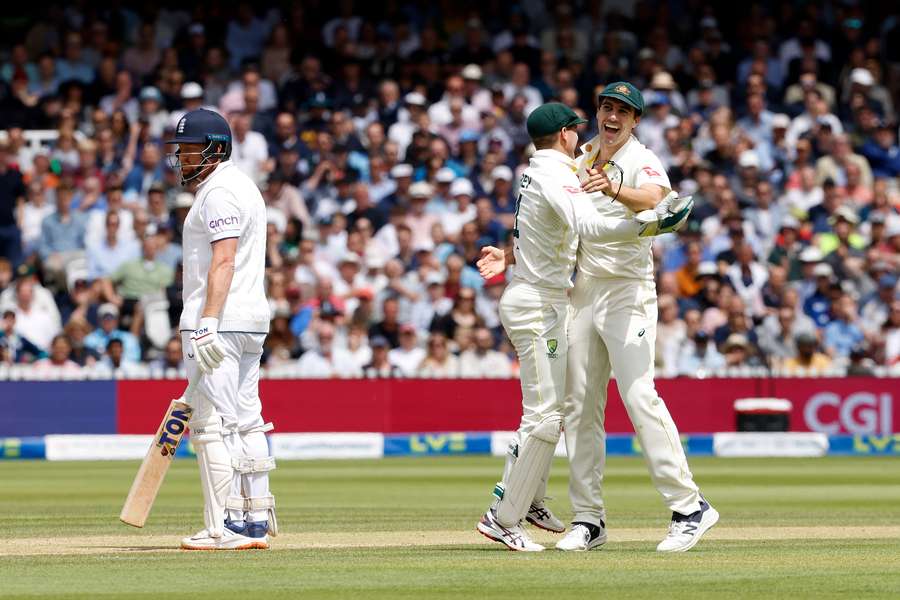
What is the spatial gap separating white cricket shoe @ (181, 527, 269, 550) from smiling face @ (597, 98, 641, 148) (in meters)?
2.49

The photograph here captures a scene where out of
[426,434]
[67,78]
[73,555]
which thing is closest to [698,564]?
[73,555]

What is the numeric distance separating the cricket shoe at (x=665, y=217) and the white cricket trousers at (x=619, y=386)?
441 millimetres

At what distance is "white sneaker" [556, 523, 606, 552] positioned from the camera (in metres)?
8.48

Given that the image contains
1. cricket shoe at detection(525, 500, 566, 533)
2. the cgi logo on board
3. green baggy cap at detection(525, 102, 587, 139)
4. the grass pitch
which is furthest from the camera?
the cgi logo on board

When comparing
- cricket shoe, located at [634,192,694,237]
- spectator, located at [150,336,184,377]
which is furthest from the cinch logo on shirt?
spectator, located at [150,336,184,377]

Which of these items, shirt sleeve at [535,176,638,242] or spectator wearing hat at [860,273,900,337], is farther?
spectator wearing hat at [860,273,900,337]

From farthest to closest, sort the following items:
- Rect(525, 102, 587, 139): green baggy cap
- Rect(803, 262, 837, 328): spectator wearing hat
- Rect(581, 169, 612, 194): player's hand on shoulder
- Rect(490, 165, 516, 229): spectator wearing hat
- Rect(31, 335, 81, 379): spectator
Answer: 1. Rect(490, 165, 516, 229): spectator wearing hat
2. Rect(803, 262, 837, 328): spectator wearing hat
3. Rect(31, 335, 81, 379): spectator
4. Rect(525, 102, 587, 139): green baggy cap
5. Rect(581, 169, 612, 194): player's hand on shoulder

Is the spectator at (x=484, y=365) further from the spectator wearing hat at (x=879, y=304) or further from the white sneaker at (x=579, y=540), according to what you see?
the white sneaker at (x=579, y=540)

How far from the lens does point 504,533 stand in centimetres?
841

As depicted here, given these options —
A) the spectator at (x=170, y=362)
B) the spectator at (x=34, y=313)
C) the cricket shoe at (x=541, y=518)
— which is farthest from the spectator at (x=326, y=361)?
the cricket shoe at (x=541, y=518)

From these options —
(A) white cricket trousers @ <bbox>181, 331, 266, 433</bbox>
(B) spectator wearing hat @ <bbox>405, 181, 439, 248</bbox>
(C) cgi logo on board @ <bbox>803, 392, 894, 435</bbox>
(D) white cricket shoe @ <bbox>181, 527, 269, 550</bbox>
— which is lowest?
(C) cgi logo on board @ <bbox>803, 392, 894, 435</bbox>

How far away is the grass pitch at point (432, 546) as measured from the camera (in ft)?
22.5

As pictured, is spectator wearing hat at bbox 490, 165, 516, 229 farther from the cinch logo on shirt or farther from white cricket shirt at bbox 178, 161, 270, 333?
the cinch logo on shirt

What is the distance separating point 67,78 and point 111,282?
4081 millimetres
